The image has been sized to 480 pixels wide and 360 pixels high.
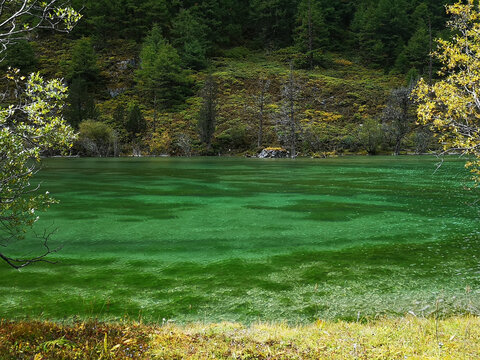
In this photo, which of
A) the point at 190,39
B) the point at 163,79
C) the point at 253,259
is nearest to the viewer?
the point at 253,259

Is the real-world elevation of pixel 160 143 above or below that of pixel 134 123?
below

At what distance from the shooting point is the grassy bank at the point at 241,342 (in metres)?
4.30

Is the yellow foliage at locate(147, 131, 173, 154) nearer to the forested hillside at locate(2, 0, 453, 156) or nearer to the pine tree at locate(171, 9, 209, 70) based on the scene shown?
the forested hillside at locate(2, 0, 453, 156)

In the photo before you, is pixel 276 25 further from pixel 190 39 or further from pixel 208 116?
pixel 208 116

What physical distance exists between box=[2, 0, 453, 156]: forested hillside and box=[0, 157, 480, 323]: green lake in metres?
34.3

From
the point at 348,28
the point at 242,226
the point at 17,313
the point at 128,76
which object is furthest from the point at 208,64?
the point at 17,313

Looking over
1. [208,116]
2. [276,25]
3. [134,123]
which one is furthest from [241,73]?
[276,25]

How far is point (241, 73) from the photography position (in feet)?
293

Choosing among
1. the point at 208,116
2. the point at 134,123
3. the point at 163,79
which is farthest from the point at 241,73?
the point at 134,123

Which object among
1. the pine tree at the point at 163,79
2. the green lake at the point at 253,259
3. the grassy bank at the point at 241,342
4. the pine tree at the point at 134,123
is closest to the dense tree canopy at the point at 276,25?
the pine tree at the point at 163,79

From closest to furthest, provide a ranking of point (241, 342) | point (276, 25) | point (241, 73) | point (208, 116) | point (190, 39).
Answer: point (241, 342) < point (208, 116) < point (241, 73) < point (190, 39) < point (276, 25)

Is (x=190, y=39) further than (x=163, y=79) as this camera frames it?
Yes

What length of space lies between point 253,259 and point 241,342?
17.1ft

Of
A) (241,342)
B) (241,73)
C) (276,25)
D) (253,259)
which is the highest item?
(276,25)
